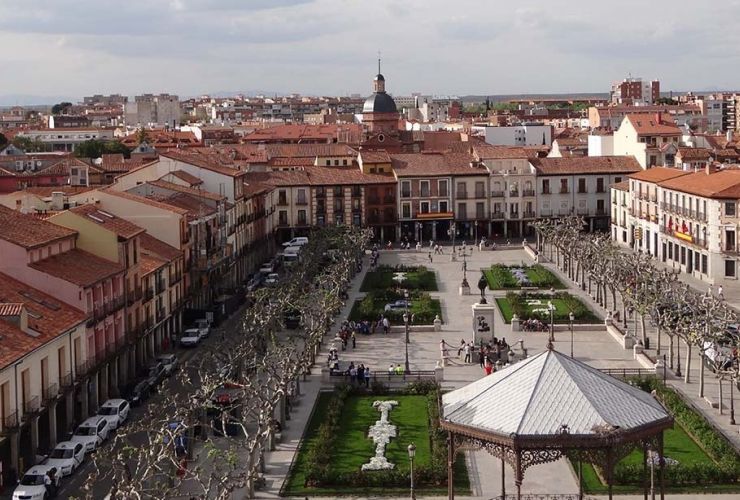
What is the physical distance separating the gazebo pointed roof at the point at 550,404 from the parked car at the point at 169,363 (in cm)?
2516

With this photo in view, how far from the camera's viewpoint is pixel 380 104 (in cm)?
15212

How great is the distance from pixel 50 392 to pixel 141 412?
597 cm

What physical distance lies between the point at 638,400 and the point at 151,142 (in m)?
132

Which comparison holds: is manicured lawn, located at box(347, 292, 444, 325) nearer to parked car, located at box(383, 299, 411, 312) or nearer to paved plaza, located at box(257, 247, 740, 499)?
parked car, located at box(383, 299, 411, 312)

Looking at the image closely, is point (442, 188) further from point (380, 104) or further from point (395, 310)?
point (395, 310)

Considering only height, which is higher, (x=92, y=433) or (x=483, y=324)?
(x=483, y=324)

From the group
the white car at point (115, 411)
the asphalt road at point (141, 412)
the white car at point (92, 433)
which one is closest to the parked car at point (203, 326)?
the asphalt road at point (141, 412)

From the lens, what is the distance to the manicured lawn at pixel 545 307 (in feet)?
214

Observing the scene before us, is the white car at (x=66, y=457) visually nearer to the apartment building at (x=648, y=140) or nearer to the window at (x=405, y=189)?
the window at (x=405, y=189)

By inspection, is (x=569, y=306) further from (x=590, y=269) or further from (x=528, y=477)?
(x=528, y=477)

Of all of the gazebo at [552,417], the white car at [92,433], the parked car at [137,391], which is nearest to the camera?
the gazebo at [552,417]

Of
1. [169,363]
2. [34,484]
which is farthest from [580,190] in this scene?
[34,484]

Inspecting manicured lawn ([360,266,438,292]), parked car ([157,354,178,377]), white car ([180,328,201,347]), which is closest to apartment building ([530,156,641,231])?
manicured lawn ([360,266,438,292])

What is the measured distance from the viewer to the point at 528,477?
118 ft
